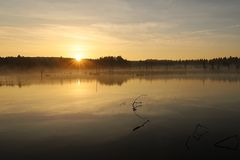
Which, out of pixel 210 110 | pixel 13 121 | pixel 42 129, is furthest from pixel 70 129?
pixel 210 110

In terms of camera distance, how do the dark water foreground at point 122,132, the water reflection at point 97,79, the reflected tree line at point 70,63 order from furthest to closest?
the reflected tree line at point 70,63 < the water reflection at point 97,79 < the dark water foreground at point 122,132

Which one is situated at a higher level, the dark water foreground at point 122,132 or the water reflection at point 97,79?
the dark water foreground at point 122,132

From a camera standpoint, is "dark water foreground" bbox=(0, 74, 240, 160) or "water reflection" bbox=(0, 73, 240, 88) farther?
"water reflection" bbox=(0, 73, 240, 88)

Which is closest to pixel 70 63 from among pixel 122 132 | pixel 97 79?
pixel 97 79

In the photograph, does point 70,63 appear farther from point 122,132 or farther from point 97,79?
point 122,132

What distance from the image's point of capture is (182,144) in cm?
1352

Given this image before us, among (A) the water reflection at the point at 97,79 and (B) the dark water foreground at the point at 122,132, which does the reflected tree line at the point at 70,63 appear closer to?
(A) the water reflection at the point at 97,79

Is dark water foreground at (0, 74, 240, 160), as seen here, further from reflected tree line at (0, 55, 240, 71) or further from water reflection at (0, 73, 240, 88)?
reflected tree line at (0, 55, 240, 71)

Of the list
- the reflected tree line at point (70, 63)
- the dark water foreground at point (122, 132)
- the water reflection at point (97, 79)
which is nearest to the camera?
the dark water foreground at point (122, 132)

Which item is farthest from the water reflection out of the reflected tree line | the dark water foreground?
the reflected tree line

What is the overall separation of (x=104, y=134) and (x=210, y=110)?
31.7 ft

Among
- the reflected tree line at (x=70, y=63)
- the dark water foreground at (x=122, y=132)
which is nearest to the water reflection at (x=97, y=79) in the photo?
the dark water foreground at (x=122, y=132)

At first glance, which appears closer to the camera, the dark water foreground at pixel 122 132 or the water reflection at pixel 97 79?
the dark water foreground at pixel 122 132

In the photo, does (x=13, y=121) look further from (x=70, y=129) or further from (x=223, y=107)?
(x=223, y=107)
